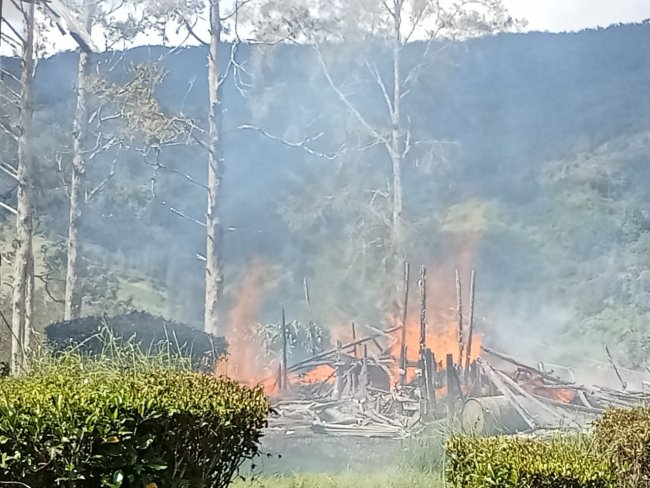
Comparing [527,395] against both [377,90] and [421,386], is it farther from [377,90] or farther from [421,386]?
[377,90]

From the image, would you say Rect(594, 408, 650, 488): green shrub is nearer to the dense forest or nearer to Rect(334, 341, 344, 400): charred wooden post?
the dense forest

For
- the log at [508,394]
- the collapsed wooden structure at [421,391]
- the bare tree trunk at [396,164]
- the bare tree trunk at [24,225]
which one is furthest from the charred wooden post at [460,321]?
the bare tree trunk at [24,225]

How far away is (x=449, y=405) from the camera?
370 centimetres

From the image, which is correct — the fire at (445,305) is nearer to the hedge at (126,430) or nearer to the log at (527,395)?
the log at (527,395)

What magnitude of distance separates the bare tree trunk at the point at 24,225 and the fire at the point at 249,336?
920mm

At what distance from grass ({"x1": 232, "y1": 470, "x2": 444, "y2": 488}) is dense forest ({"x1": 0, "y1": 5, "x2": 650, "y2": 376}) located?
0.67 metres

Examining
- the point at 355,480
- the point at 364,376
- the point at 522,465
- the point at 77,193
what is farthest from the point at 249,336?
the point at 522,465

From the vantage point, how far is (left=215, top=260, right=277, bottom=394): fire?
364 centimetres

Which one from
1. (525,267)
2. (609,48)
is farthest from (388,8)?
(525,267)

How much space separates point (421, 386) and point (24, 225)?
1.96 meters

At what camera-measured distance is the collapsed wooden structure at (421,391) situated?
3.66 m

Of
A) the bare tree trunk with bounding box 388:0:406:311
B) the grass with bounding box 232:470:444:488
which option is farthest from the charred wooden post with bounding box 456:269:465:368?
the grass with bounding box 232:470:444:488

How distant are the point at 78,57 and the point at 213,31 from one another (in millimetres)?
632

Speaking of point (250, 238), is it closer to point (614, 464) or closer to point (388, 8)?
point (388, 8)
